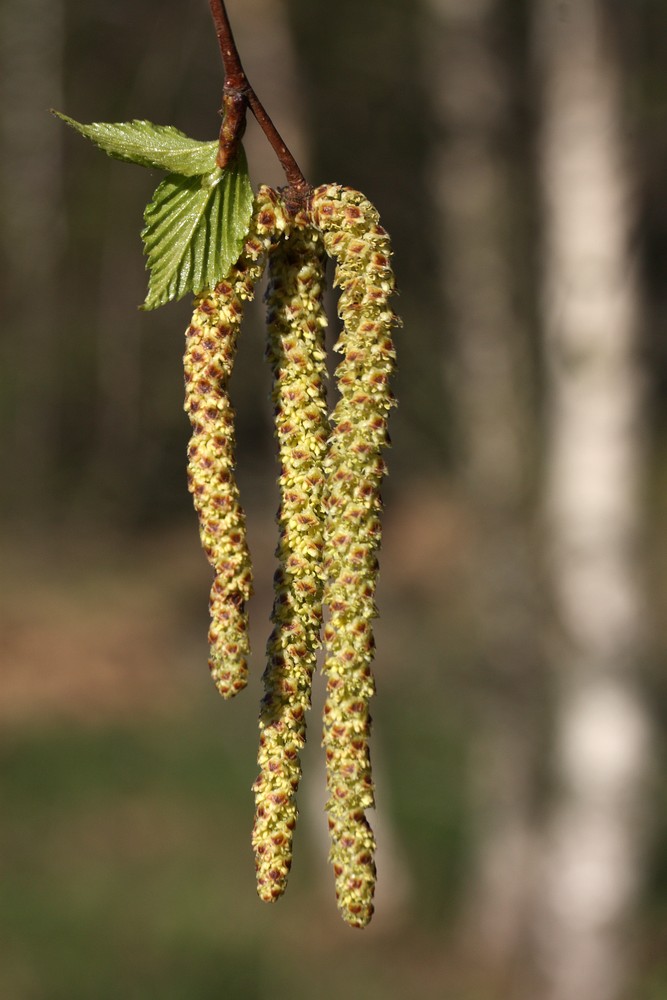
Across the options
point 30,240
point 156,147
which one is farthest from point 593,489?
point 30,240

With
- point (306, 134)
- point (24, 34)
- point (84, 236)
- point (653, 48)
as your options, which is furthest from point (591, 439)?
point (84, 236)

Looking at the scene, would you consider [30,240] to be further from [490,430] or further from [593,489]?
[593,489]

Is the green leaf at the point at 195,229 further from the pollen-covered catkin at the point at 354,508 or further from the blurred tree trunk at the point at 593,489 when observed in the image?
the blurred tree trunk at the point at 593,489

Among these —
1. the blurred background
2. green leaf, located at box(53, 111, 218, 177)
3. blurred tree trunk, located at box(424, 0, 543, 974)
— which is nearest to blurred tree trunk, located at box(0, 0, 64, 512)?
the blurred background

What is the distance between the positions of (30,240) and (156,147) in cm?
1144

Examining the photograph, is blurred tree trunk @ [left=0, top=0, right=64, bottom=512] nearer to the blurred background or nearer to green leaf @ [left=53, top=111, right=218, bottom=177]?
the blurred background

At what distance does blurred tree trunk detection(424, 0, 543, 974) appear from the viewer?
570 centimetres

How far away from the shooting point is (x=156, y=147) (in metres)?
0.98

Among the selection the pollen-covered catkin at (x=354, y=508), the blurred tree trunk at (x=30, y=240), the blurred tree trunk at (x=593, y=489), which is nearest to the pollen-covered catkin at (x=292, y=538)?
the pollen-covered catkin at (x=354, y=508)

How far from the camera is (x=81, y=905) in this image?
7062mm

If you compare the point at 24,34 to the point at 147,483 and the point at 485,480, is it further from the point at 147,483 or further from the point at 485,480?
the point at 485,480

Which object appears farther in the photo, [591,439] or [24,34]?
[24,34]

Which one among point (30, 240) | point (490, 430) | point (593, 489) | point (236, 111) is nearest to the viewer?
point (236, 111)

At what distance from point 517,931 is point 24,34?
7.46m
